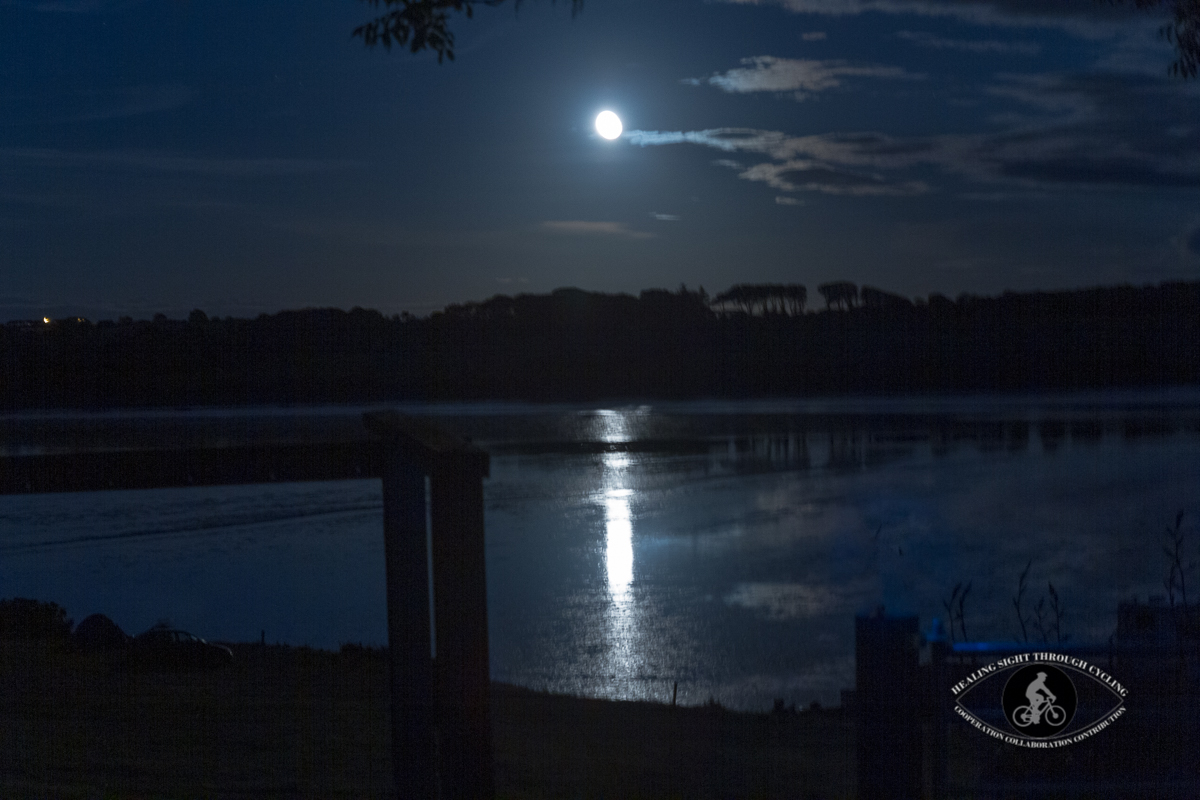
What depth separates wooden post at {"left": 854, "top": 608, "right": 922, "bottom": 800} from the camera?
10.6ft

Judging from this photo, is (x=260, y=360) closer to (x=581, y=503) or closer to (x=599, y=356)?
(x=599, y=356)

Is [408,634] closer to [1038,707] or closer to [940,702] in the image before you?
[940,702]

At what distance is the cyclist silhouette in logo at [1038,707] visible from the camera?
3.57m

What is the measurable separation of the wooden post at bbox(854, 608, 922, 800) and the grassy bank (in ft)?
6.22

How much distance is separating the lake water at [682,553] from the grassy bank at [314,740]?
2381 millimetres

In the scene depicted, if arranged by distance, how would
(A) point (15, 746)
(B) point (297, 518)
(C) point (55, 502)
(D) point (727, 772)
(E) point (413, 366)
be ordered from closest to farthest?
(A) point (15, 746), (D) point (727, 772), (B) point (297, 518), (C) point (55, 502), (E) point (413, 366)

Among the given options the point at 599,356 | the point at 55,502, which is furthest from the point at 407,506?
the point at 599,356

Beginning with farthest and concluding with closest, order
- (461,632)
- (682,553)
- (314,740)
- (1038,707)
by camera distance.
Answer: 1. (682,553)
2. (314,740)
3. (1038,707)
4. (461,632)

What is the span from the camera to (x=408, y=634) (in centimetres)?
331

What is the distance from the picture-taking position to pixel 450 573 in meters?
3.15

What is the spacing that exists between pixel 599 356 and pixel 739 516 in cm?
5590

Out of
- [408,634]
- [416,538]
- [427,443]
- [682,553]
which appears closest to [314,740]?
[408,634]

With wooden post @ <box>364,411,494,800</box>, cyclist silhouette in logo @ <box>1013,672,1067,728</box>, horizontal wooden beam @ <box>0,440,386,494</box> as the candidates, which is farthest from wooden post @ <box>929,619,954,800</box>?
horizontal wooden beam @ <box>0,440,386,494</box>

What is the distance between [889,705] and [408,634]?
1.69 m
